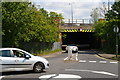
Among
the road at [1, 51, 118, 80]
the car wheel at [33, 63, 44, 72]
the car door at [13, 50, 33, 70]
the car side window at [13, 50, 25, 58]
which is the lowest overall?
the road at [1, 51, 118, 80]

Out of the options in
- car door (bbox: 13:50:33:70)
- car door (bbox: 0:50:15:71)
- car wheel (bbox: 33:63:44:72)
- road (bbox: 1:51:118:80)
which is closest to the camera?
road (bbox: 1:51:118:80)

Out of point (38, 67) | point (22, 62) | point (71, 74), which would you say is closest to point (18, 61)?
point (22, 62)

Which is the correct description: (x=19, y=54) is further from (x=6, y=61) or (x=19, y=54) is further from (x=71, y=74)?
(x=71, y=74)

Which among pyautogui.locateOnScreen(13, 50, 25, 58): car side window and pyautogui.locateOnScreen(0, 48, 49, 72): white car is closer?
pyautogui.locateOnScreen(0, 48, 49, 72): white car

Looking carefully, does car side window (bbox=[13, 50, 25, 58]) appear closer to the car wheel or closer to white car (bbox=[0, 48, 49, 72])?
white car (bbox=[0, 48, 49, 72])

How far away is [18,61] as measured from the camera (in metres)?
11.9

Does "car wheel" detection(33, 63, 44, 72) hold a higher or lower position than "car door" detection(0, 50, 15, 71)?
lower

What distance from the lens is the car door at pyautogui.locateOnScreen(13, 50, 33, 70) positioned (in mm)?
11913

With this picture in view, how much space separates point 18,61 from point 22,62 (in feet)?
0.74

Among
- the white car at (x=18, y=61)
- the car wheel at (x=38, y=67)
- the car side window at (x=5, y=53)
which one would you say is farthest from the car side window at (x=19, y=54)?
the car wheel at (x=38, y=67)

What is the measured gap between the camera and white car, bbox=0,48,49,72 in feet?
38.3

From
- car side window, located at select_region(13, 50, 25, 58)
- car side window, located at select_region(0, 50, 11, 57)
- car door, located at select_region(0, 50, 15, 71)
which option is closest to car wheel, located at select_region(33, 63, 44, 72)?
car side window, located at select_region(13, 50, 25, 58)

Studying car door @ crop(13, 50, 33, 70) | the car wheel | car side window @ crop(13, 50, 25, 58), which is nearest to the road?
the car wheel

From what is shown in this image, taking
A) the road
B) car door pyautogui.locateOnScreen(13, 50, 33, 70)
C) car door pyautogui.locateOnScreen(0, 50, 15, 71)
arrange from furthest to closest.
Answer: car door pyautogui.locateOnScreen(13, 50, 33, 70), car door pyautogui.locateOnScreen(0, 50, 15, 71), the road
